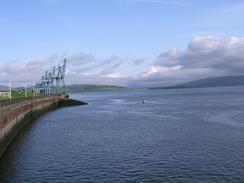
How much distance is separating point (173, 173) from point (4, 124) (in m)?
25.8

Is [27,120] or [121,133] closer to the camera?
[121,133]

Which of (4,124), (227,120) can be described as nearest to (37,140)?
(4,124)

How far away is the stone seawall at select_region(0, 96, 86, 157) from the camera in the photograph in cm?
5044

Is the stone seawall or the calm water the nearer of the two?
the calm water

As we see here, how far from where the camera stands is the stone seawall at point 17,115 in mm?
50438

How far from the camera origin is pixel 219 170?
35875 millimetres

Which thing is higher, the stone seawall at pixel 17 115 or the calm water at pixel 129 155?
the stone seawall at pixel 17 115

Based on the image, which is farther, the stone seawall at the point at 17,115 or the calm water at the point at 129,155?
the stone seawall at the point at 17,115

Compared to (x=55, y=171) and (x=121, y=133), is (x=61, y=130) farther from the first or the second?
(x=55, y=171)

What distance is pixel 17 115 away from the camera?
69438mm

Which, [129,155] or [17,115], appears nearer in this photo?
[129,155]

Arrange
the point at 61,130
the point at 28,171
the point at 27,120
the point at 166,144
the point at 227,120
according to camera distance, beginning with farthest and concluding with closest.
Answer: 1. the point at 27,120
2. the point at 227,120
3. the point at 61,130
4. the point at 166,144
5. the point at 28,171

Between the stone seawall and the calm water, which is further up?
the stone seawall

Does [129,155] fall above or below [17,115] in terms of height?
below
